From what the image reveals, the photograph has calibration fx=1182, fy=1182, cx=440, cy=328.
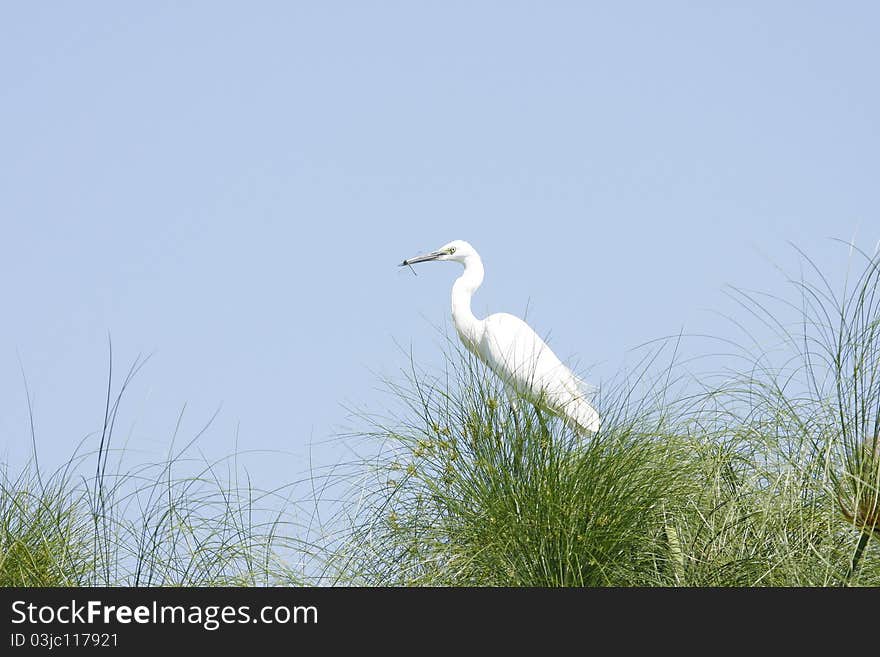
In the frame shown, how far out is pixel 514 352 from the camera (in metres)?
4.73

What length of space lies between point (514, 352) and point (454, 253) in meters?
2.46

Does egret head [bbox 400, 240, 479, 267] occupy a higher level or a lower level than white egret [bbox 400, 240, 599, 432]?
higher

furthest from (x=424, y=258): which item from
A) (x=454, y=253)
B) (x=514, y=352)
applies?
(x=514, y=352)

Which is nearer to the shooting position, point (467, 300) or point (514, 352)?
point (514, 352)

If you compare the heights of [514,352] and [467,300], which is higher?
[467,300]

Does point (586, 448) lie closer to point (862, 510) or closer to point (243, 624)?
point (862, 510)

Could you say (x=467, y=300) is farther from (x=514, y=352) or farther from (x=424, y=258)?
(x=514, y=352)

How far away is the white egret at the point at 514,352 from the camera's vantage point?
4.07 metres

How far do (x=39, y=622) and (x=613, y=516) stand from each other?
1700 millimetres

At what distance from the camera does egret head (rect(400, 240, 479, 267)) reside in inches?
278

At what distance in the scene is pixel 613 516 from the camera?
3.63 meters

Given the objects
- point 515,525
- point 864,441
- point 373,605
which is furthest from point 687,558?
point 373,605

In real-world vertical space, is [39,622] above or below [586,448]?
below

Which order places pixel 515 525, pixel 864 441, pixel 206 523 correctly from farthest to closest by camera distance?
pixel 206 523 → pixel 515 525 → pixel 864 441
